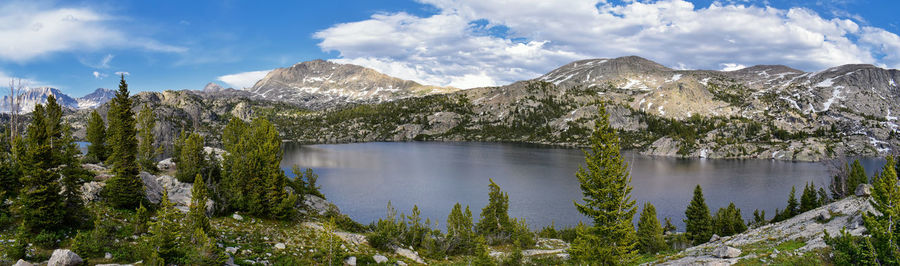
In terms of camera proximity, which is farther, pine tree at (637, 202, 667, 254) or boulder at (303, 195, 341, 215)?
boulder at (303, 195, 341, 215)

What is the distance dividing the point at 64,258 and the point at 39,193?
7354mm

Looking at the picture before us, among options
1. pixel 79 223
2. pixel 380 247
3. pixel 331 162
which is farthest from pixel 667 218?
pixel 331 162

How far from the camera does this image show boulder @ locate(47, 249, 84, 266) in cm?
1739

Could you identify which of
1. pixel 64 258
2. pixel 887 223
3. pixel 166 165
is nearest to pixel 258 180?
pixel 64 258

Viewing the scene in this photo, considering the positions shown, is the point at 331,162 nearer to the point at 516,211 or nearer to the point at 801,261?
the point at 516,211

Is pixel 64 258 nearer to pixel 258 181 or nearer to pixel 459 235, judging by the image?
pixel 258 181

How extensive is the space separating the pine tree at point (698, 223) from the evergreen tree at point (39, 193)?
63.7 m

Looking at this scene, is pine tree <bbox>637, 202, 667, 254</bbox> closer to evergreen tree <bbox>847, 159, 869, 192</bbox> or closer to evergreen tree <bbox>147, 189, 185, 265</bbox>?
evergreen tree <bbox>147, 189, 185, 265</bbox>

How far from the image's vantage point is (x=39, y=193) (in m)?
21.9

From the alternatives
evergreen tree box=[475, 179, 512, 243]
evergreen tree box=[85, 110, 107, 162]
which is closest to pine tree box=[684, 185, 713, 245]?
evergreen tree box=[475, 179, 512, 243]

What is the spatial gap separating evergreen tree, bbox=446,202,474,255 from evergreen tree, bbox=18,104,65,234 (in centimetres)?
2719

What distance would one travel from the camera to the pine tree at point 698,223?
54.1 meters

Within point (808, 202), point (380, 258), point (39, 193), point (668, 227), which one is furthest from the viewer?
point (668, 227)

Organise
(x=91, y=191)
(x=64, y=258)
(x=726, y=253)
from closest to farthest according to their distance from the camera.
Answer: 1. (x=64, y=258)
2. (x=726, y=253)
3. (x=91, y=191)
